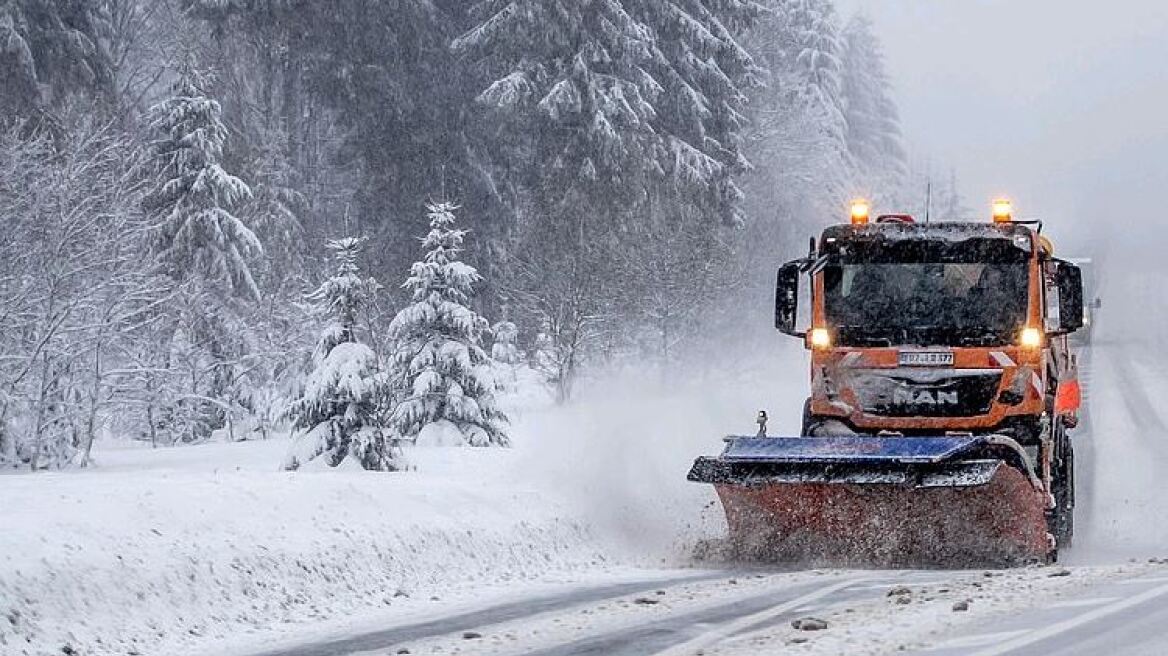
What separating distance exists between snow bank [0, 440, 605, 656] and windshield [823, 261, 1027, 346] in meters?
2.77

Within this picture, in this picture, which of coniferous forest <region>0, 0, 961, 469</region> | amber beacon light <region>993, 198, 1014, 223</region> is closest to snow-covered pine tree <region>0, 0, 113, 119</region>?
coniferous forest <region>0, 0, 961, 469</region>

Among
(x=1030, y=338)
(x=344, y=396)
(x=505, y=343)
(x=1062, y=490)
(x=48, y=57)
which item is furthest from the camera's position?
(x=48, y=57)

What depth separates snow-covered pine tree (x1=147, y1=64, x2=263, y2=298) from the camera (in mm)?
25156

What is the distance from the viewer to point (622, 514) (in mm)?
12625

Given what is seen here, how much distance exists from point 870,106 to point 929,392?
2621 inches

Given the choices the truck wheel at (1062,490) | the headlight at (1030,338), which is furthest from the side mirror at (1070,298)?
the truck wheel at (1062,490)

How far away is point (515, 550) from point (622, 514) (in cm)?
179

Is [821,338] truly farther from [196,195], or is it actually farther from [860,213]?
[196,195]

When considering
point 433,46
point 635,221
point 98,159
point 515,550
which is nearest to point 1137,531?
point 515,550

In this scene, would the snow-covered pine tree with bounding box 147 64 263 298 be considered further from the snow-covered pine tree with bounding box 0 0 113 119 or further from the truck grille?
the truck grille

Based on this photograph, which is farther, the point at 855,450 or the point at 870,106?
the point at 870,106

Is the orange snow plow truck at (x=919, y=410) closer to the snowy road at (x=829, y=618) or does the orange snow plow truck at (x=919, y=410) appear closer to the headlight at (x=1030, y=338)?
the headlight at (x=1030, y=338)

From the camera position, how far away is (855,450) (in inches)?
405

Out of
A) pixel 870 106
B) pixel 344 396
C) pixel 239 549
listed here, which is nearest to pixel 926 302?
pixel 239 549
